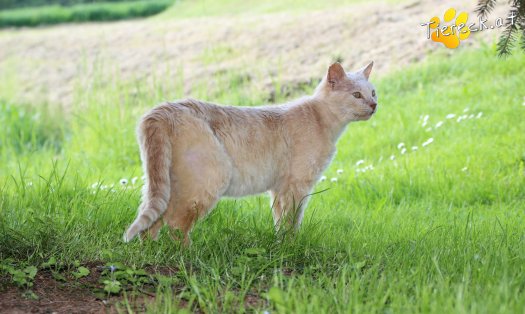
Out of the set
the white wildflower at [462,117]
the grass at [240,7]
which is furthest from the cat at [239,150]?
the grass at [240,7]

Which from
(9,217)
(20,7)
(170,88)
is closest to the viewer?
(9,217)

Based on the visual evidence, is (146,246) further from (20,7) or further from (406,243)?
(20,7)

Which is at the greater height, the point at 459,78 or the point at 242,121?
the point at 242,121

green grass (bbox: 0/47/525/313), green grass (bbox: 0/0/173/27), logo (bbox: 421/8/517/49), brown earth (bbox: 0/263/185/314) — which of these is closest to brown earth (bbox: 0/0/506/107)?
logo (bbox: 421/8/517/49)

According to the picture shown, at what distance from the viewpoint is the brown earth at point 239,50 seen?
29.6 feet

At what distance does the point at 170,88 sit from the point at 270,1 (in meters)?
5.76

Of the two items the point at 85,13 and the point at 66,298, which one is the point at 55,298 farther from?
the point at 85,13

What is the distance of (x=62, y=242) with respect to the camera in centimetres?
348

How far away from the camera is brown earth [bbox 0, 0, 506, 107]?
29.6 ft

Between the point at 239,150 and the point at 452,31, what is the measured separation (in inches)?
189

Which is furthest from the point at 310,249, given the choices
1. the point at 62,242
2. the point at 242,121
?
the point at 62,242

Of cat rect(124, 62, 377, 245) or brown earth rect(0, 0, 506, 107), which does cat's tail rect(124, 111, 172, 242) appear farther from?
brown earth rect(0, 0, 506, 107)

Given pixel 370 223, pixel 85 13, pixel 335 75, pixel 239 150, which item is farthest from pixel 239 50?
pixel 85 13

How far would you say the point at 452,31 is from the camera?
7898mm
